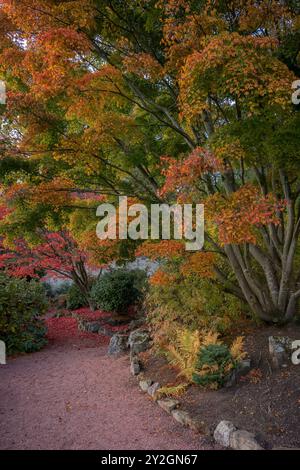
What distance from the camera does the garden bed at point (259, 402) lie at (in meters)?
3.85

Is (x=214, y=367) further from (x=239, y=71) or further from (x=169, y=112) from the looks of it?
(x=169, y=112)

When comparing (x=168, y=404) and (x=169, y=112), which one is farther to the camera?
(x=169, y=112)

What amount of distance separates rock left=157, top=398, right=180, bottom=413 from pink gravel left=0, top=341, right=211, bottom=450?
0.24ft

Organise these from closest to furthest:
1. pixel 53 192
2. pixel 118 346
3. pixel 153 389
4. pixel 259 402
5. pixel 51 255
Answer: pixel 259 402 → pixel 153 389 → pixel 53 192 → pixel 118 346 → pixel 51 255

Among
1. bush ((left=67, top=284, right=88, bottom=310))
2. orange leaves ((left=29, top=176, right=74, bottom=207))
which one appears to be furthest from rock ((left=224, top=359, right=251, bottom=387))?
bush ((left=67, top=284, right=88, bottom=310))

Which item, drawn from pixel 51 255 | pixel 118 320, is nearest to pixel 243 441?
pixel 118 320

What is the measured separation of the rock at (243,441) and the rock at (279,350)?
1396 millimetres

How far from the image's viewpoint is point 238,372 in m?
4.98

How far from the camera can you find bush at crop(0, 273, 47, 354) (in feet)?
27.2

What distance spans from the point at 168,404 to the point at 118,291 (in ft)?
21.4

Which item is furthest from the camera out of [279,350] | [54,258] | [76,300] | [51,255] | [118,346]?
[76,300]
